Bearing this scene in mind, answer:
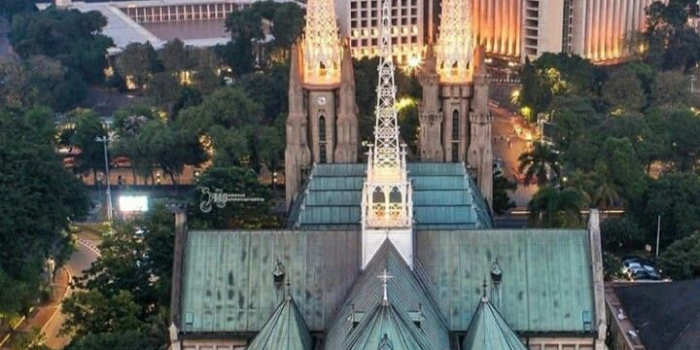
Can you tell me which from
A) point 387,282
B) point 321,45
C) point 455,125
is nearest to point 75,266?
point 321,45

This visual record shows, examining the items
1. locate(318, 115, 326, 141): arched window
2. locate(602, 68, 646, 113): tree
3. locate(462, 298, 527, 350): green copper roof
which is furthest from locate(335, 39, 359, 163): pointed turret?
locate(602, 68, 646, 113): tree

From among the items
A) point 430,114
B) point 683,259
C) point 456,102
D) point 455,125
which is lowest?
point 683,259

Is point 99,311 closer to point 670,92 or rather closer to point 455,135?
point 455,135

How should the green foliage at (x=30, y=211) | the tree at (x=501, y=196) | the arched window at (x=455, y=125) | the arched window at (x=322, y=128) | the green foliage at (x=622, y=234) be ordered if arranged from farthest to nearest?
the tree at (x=501, y=196) < the green foliage at (x=622, y=234) < the arched window at (x=322, y=128) < the arched window at (x=455, y=125) < the green foliage at (x=30, y=211)

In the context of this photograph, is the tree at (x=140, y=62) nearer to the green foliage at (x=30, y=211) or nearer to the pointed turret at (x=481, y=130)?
the green foliage at (x=30, y=211)

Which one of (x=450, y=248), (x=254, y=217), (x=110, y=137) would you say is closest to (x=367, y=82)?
(x=110, y=137)

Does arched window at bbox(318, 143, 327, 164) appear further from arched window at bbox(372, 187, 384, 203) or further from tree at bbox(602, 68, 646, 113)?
tree at bbox(602, 68, 646, 113)

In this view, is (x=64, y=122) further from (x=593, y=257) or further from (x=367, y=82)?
(x=593, y=257)

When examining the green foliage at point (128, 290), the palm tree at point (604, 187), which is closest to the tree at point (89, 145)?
the green foliage at point (128, 290)
